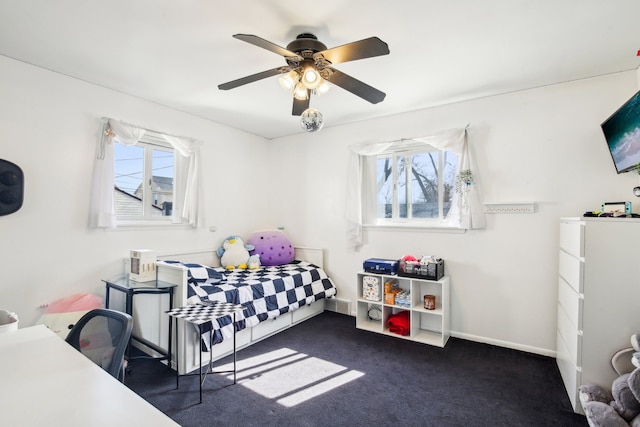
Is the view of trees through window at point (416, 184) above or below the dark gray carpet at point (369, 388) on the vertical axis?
above

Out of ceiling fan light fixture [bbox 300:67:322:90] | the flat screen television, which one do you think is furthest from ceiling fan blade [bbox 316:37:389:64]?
the flat screen television

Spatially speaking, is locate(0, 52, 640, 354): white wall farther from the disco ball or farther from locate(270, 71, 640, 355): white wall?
the disco ball

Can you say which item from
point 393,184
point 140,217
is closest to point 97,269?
point 140,217

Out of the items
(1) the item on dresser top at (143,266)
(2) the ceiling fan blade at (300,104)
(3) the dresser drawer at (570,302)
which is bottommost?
(3) the dresser drawer at (570,302)

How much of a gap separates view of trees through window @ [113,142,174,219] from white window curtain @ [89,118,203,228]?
0.34 feet

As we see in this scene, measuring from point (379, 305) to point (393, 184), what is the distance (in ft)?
4.72

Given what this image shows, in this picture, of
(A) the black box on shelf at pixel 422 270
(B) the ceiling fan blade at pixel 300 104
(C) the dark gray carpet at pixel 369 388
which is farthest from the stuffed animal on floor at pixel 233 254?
(B) the ceiling fan blade at pixel 300 104

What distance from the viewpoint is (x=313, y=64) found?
1.96 m

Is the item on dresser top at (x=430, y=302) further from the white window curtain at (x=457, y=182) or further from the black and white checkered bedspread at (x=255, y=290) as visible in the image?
the black and white checkered bedspread at (x=255, y=290)

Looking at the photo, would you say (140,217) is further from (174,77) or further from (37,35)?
(37,35)

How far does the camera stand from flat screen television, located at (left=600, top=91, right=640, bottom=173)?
200 centimetres

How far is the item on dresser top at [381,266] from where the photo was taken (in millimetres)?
3240

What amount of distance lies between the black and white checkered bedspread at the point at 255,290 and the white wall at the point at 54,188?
661 mm

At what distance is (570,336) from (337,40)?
2.66m
